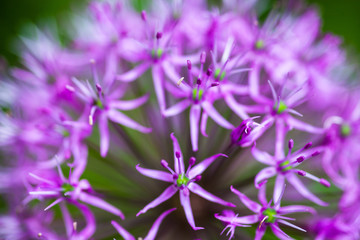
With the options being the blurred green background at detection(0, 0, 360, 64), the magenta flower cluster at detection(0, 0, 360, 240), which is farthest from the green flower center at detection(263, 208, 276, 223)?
the blurred green background at detection(0, 0, 360, 64)

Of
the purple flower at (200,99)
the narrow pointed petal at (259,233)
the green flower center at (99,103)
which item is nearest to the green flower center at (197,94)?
the purple flower at (200,99)

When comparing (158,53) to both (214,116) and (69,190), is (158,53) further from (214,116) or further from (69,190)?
(69,190)

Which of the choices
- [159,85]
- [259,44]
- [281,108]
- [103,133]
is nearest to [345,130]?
[281,108]

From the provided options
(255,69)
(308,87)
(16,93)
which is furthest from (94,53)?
(308,87)

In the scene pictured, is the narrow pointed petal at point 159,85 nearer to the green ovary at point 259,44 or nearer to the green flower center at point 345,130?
the green ovary at point 259,44

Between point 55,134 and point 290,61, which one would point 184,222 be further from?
point 290,61
